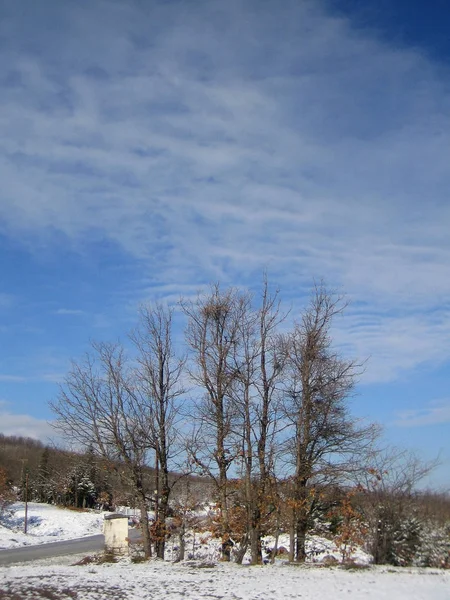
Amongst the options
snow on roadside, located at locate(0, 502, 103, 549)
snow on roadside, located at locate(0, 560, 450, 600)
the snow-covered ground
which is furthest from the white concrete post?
snow on roadside, located at locate(0, 502, 103, 549)

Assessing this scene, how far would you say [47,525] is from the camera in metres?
52.3

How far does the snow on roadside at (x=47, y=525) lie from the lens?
42875 millimetres

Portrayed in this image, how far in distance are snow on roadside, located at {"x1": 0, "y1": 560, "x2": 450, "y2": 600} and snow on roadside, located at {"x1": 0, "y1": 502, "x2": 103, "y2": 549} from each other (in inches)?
1199

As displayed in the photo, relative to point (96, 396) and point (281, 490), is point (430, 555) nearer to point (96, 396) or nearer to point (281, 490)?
point (281, 490)

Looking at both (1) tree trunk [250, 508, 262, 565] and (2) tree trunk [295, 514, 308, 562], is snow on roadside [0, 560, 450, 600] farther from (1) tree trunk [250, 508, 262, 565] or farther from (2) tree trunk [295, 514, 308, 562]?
(2) tree trunk [295, 514, 308, 562]

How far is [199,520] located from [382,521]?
5.94 metres

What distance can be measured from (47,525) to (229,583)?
46.4 m

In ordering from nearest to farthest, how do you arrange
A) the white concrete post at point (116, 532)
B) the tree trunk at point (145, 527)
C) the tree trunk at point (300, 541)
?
the tree trunk at point (300, 541)
the tree trunk at point (145, 527)
the white concrete post at point (116, 532)

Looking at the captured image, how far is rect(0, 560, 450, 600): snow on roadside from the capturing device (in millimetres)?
10172

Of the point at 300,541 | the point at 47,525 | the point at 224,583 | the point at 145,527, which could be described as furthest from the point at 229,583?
the point at 47,525

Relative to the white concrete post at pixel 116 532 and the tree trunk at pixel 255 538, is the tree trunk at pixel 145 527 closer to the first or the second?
the white concrete post at pixel 116 532

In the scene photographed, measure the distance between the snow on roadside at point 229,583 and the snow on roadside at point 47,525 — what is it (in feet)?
100.0

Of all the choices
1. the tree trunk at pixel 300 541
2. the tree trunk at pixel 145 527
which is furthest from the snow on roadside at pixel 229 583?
the tree trunk at pixel 145 527

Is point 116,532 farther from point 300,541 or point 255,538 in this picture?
point 300,541
